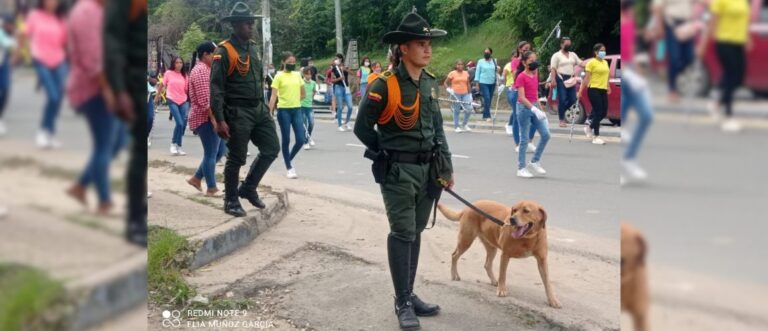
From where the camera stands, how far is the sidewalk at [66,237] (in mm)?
1041

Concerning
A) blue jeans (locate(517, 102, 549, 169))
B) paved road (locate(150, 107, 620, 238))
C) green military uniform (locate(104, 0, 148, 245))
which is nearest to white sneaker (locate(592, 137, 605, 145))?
paved road (locate(150, 107, 620, 238))

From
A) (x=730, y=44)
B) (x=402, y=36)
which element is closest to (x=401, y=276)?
(x=402, y=36)

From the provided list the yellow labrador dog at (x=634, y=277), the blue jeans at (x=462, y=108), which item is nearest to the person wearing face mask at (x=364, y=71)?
the blue jeans at (x=462, y=108)

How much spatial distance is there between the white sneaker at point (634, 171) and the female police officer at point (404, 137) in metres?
2.56

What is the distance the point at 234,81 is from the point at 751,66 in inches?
180

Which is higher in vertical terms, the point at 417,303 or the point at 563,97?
the point at 563,97

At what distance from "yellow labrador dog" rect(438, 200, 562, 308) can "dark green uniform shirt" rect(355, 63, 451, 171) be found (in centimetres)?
66

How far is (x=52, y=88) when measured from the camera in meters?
1.02

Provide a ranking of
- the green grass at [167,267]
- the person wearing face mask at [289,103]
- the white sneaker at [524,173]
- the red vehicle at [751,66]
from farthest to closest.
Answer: the white sneaker at [524,173], the person wearing face mask at [289,103], the green grass at [167,267], the red vehicle at [751,66]

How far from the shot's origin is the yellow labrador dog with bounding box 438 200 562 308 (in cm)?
390

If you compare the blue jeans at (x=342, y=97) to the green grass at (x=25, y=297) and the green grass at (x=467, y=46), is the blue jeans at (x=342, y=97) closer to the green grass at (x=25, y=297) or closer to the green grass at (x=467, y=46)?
the green grass at (x=467, y=46)

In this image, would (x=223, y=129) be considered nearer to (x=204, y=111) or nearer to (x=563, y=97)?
(x=204, y=111)

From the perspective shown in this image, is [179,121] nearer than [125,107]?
No

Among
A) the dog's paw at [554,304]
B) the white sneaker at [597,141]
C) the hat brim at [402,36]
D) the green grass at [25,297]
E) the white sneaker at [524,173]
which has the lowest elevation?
the dog's paw at [554,304]
